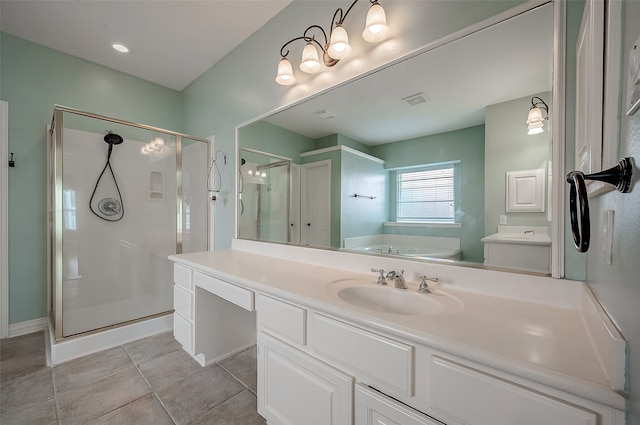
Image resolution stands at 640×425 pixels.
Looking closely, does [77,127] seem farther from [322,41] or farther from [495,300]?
[495,300]

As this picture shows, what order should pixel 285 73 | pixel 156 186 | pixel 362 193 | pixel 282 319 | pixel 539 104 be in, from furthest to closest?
pixel 156 186 < pixel 285 73 < pixel 362 193 < pixel 282 319 < pixel 539 104

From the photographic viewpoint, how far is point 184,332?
1.94 m

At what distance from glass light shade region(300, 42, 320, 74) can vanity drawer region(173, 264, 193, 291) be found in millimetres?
1580

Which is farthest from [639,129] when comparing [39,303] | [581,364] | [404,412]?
[39,303]

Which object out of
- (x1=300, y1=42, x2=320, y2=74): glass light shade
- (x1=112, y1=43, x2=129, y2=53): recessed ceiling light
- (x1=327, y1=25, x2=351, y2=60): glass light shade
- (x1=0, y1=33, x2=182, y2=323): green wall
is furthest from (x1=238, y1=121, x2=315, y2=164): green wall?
(x1=0, y1=33, x2=182, y2=323): green wall

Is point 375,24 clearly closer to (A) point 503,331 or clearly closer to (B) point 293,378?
(A) point 503,331

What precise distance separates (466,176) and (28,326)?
3.75 m

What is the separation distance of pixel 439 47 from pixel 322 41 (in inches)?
31.8

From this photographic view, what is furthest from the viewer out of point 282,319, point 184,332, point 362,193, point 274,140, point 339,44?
point 274,140

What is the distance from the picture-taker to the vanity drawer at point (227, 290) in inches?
52.3

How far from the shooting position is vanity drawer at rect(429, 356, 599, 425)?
0.56 m

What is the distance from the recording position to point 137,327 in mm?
2352

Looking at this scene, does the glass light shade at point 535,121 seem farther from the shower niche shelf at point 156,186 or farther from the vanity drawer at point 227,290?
the shower niche shelf at point 156,186

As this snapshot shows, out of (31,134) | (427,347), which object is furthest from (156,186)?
(427,347)
